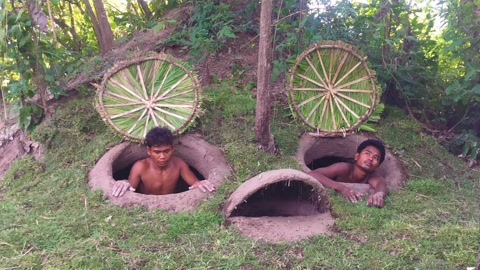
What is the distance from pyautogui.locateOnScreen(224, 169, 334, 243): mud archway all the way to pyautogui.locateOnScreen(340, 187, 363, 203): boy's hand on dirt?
1.17 feet

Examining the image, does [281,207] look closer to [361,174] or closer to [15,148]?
[361,174]

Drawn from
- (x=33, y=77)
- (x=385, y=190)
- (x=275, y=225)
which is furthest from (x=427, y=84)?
(x=33, y=77)

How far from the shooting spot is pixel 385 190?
14.3 feet

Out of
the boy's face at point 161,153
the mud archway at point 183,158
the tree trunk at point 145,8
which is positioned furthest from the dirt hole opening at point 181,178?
the tree trunk at point 145,8

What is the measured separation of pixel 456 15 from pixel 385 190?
1.98 metres

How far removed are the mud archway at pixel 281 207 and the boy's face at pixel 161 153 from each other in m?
0.82

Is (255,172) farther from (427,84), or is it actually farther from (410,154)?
(427,84)

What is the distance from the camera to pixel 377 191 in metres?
4.32

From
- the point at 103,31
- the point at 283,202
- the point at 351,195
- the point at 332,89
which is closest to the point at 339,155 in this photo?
the point at 332,89

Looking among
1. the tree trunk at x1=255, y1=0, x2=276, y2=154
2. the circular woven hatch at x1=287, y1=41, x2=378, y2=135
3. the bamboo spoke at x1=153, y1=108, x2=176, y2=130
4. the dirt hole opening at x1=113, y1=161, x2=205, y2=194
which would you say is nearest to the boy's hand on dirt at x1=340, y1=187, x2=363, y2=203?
the tree trunk at x1=255, y1=0, x2=276, y2=154

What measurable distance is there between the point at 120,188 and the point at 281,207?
129 cm

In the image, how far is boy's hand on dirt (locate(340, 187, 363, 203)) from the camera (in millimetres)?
4164

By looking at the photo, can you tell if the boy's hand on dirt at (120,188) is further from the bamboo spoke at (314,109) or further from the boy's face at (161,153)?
the bamboo spoke at (314,109)

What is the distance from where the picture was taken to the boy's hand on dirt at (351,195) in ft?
13.7
